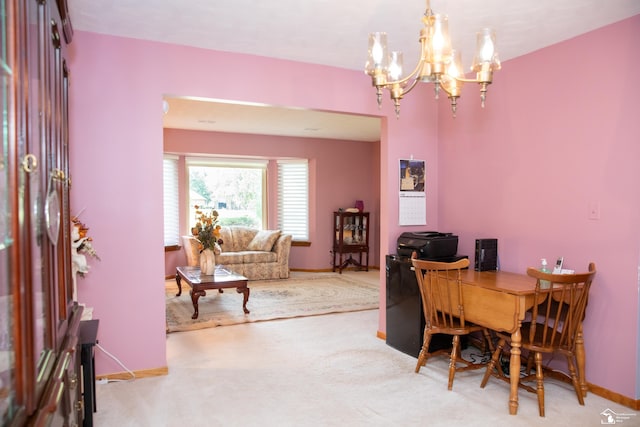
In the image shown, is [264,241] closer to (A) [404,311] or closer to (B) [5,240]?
(A) [404,311]

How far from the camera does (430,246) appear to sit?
12.4 feet

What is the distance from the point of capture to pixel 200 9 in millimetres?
2775

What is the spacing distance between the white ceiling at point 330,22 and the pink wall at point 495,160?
15cm

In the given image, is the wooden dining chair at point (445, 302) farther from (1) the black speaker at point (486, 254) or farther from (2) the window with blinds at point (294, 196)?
(2) the window with blinds at point (294, 196)

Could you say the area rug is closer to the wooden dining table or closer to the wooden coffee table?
the wooden coffee table

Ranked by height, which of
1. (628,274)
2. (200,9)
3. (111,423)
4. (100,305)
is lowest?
(111,423)

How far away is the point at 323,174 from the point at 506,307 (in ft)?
19.2

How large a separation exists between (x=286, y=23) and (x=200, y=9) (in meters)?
0.55

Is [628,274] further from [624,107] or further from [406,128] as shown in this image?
[406,128]

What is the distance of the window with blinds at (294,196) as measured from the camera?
858cm

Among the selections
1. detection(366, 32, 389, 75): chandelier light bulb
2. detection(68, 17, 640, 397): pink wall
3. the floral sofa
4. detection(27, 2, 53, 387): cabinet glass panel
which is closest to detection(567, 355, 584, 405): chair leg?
detection(68, 17, 640, 397): pink wall

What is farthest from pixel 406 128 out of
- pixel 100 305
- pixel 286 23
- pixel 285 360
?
pixel 100 305

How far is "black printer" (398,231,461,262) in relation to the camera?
12.5 ft

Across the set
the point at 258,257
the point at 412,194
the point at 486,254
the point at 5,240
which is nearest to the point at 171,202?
the point at 258,257
